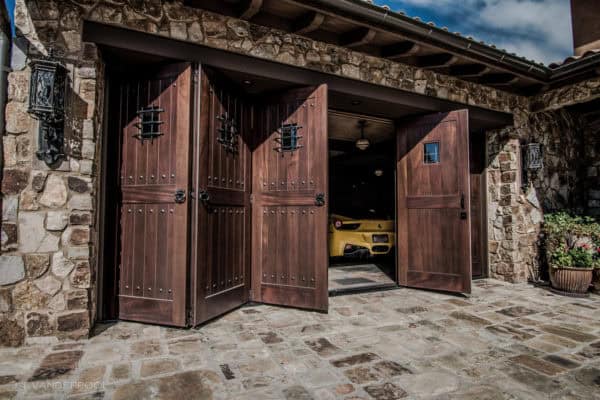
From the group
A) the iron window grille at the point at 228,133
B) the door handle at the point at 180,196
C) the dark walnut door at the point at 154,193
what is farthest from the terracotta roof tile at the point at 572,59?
the door handle at the point at 180,196

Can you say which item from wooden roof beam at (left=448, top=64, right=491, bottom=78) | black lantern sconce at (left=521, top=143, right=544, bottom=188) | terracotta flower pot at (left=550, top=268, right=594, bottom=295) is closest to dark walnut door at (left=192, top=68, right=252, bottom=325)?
wooden roof beam at (left=448, top=64, right=491, bottom=78)

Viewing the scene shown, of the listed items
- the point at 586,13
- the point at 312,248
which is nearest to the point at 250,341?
the point at 312,248

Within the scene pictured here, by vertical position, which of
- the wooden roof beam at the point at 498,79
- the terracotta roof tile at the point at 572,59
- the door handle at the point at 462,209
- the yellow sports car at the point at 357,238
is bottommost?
the yellow sports car at the point at 357,238

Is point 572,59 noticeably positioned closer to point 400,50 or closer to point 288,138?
point 400,50

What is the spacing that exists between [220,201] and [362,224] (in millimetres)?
3284

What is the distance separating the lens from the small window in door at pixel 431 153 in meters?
4.14

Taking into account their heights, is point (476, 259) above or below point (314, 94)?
below

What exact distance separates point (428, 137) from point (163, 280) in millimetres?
3439

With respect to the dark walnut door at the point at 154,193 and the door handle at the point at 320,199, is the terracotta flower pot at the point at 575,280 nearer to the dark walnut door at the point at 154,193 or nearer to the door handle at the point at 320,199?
the door handle at the point at 320,199

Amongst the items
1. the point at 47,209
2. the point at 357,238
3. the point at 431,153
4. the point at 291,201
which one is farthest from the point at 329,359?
the point at 357,238

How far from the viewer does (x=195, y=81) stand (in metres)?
2.88

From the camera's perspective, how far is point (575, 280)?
4.03 metres

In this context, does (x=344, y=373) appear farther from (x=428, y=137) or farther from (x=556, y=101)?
(x=556, y=101)

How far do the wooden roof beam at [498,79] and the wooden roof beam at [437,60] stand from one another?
0.86 m
